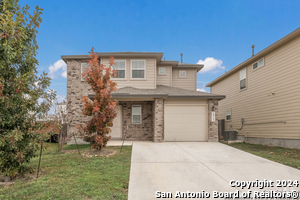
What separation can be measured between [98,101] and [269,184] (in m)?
6.32

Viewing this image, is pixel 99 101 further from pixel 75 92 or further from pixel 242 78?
pixel 242 78

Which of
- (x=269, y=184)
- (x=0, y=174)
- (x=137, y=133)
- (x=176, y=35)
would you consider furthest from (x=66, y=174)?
(x=176, y=35)

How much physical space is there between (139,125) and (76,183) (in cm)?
761

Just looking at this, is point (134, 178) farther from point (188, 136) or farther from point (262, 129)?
point (262, 129)

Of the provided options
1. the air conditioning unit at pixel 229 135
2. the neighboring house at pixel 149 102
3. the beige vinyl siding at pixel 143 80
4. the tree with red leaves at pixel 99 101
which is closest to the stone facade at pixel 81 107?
the neighboring house at pixel 149 102

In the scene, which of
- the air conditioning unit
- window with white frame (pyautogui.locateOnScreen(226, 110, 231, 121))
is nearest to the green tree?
the air conditioning unit

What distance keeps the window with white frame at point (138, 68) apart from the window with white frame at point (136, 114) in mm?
2100

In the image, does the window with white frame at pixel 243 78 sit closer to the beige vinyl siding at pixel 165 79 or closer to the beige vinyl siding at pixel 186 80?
the beige vinyl siding at pixel 186 80

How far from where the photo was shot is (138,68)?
12.2m

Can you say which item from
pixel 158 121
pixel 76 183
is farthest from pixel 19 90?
pixel 158 121

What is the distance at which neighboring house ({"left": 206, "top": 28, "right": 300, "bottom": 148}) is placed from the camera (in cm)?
964

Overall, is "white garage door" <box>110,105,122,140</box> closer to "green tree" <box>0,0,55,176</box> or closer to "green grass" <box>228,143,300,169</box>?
"green tree" <box>0,0,55,176</box>

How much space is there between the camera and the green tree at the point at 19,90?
4.24 m

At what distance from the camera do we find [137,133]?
1188 cm
